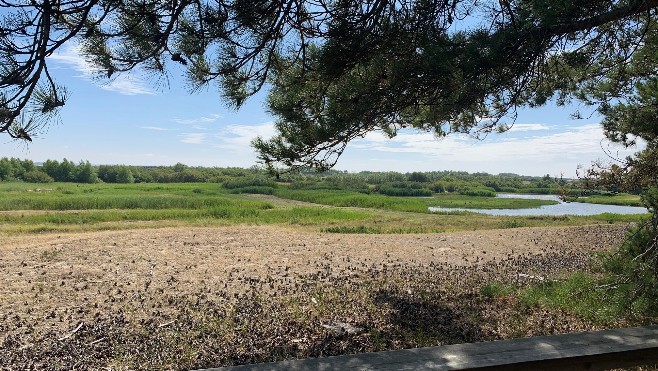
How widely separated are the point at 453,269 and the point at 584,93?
344 centimetres

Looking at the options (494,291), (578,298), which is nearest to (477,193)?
(494,291)

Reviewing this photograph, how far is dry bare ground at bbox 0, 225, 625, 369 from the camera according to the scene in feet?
13.5

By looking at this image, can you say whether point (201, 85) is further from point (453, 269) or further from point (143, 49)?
point (453, 269)

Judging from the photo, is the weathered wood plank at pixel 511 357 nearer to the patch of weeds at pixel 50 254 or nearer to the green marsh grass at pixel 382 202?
the patch of weeds at pixel 50 254

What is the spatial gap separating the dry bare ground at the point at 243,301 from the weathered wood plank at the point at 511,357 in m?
2.00

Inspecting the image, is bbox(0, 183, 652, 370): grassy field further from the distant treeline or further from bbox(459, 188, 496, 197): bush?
bbox(459, 188, 496, 197): bush

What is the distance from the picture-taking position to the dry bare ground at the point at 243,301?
4109 mm

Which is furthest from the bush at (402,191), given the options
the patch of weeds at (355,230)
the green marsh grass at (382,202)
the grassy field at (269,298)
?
the grassy field at (269,298)

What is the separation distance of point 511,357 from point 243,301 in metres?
4.07

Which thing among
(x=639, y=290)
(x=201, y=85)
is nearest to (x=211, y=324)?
(x=201, y=85)

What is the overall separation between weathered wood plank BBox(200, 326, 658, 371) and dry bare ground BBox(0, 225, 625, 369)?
6.55ft

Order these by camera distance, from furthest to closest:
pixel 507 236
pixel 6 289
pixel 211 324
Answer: pixel 507 236 → pixel 6 289 → pixel 211 324

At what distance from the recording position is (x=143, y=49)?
363cm

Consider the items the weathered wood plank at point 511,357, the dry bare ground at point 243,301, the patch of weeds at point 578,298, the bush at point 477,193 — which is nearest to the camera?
the weathered wood plank at point 511,357
